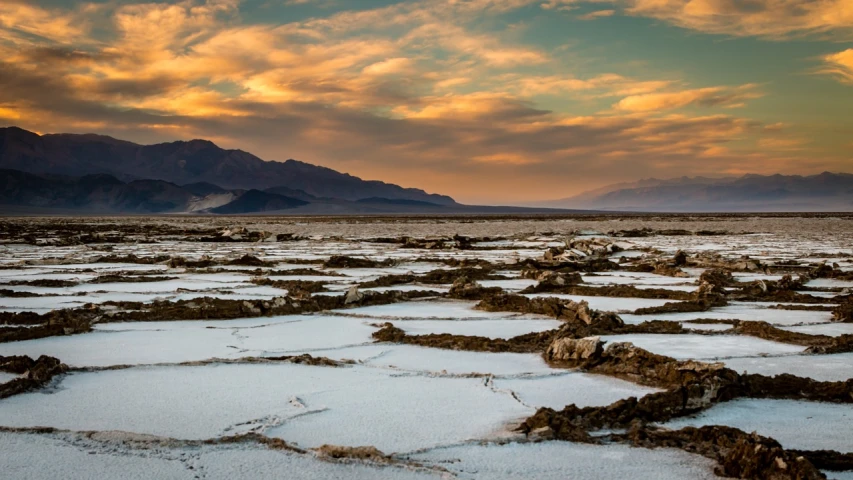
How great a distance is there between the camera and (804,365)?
5066 mm

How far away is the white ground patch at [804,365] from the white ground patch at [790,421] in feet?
2.23

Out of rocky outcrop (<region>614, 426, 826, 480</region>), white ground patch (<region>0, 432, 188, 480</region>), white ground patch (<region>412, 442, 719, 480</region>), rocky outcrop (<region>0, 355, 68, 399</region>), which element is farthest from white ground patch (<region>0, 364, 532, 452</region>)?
rocky outcrop (<region>614, 426, 826, 480</region>)

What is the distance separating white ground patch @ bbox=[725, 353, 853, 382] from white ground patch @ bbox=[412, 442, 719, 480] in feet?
6.15

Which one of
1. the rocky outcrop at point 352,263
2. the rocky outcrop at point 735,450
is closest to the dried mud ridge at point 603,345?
the rocky outcrop at point 735,450

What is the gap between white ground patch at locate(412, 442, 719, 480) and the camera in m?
2.93

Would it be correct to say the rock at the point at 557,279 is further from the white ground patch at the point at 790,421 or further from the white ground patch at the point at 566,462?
the white ground patch at the point at 566,462

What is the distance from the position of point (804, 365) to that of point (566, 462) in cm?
301

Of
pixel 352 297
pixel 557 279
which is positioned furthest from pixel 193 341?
pixel 557 279

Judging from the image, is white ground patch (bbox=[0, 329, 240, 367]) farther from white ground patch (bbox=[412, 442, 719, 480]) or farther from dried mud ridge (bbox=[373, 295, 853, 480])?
white ground patch (bbox=[412, 442, 719, 480])

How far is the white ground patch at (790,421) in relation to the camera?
3.36 meters

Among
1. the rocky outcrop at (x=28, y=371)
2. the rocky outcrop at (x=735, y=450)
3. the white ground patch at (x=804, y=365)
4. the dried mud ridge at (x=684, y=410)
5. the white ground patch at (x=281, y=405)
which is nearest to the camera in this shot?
the rocky outcrop at (x=735, y=450)

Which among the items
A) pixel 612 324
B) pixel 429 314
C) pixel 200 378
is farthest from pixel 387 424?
A: pixel 429 314

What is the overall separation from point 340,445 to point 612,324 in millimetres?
4055

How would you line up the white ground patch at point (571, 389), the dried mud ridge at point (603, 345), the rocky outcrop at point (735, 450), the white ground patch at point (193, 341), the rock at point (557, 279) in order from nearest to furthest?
the rocky outcrop at point (735, 450), the dried mud ridge at point (603, 345), the white ground patch at point (571, 389), the white ground patch at point (193, 341), the rock at point (557, 279)
